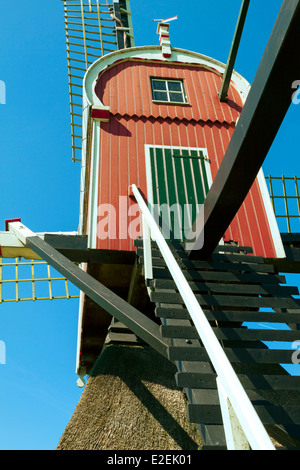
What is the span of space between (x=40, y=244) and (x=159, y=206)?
1.69m

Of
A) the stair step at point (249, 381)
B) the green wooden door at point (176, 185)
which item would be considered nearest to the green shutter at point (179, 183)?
the green wooden door at point (176, 185)

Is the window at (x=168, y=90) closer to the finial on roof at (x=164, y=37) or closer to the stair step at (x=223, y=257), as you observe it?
the finial on roof at (x=164, y=37)

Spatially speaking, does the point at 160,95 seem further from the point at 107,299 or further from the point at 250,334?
the point at 250,334

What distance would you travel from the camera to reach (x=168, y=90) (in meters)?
7.00

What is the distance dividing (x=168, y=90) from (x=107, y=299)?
4.47 meters

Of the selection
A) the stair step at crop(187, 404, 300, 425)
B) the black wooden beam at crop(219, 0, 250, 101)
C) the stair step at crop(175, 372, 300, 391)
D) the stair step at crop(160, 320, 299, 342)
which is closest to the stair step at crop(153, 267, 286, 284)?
the stair step at crop(160, 320, 299, 342)

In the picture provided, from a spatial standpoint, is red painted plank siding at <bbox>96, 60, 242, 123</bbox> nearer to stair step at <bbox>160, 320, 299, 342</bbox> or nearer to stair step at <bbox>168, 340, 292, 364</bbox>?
stair step at <bbox>160, 320, 299, 342</bbox>

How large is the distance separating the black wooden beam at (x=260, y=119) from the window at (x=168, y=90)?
3899mm

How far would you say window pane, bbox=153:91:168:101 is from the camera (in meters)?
6.86

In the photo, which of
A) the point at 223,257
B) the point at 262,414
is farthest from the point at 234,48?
the point at 262,414

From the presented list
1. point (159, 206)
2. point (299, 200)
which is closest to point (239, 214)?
point (159, 206)

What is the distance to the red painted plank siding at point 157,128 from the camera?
5.55 meters

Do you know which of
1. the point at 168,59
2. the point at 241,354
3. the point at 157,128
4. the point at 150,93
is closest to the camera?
the point at 241,354
